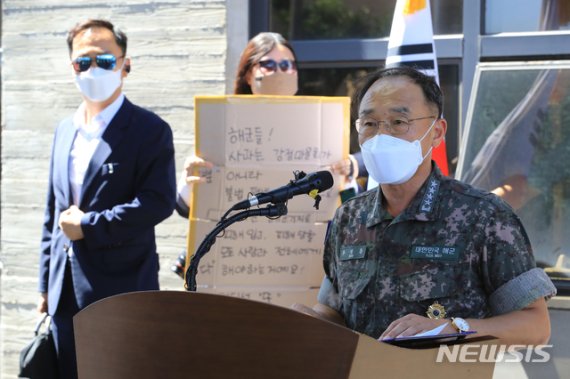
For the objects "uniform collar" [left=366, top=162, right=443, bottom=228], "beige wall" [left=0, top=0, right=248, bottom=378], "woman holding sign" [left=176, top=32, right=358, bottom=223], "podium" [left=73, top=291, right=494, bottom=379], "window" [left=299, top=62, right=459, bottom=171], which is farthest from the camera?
"beige wall" [left=0, top=0, right=248, bottom=378]

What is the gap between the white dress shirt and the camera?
152 inches

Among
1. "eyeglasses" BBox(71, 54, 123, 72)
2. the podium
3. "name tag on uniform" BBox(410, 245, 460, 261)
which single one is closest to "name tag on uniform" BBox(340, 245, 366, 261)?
"name tag on uniform" BBox(410, 245, 460, 261)

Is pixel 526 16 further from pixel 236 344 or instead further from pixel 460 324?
pixel 236 344

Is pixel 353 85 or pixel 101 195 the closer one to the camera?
pixel 101 195

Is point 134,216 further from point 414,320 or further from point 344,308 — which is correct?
point 414,320

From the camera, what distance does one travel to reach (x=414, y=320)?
1.99 m

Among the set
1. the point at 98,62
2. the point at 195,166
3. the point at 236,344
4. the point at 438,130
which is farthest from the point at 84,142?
the point at 236,344

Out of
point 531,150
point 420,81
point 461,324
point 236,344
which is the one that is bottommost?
point 461,324

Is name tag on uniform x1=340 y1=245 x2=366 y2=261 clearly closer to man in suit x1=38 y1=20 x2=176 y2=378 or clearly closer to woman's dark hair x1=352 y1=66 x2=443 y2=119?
woman's dark hair x1=352 y1=66 x2=443 y2=119

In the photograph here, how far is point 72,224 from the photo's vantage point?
369cm

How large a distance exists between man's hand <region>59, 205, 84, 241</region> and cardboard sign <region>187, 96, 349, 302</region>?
522mm

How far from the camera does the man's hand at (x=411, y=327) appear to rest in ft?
6.35

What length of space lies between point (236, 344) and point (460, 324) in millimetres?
702

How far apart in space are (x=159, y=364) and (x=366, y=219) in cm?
103
